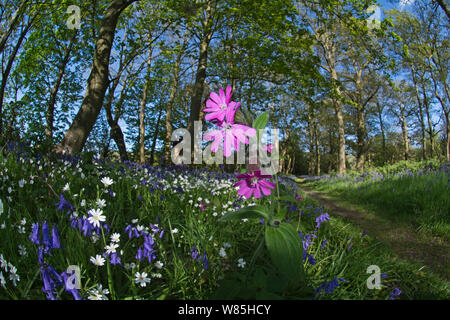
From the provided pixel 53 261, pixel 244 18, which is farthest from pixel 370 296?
pixel 244 18

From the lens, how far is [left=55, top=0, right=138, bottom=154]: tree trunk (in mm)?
4812

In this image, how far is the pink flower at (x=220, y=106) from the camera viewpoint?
1.02 metres

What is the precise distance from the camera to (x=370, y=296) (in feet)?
5.36

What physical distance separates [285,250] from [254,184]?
471 mm

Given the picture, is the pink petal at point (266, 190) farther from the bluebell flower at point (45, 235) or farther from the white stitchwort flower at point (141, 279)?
the bluebell flower at point (45, 235)

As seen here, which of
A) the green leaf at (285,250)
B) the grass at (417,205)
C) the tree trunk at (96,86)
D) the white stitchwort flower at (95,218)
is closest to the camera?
the green leaf at (285,250)

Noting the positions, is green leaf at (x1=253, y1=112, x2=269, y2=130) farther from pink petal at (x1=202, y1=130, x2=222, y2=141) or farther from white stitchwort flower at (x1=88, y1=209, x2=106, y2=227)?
white stitchwort flower at (x1=88, y1=209, x2=106, y2=227)

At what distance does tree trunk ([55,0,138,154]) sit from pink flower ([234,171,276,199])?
4.58 meters

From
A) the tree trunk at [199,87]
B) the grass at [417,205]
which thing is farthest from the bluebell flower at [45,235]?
the tree trunk at [199,87]

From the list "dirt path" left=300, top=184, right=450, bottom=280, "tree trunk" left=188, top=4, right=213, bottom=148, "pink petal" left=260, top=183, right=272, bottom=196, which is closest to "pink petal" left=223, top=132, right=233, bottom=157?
"pink petal" left=260, top=183, right=272, bottom=196

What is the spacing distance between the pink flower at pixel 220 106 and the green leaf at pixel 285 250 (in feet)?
1.68

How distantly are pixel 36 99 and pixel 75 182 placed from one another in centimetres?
1524
